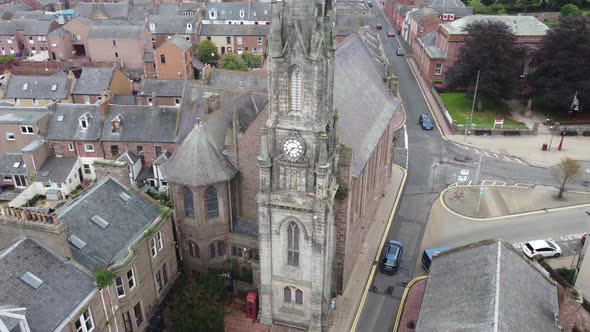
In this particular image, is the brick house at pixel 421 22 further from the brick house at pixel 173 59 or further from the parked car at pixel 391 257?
the parked car at pixel 391 257

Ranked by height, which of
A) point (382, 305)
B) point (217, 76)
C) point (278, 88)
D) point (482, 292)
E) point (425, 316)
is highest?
point (278, 88)

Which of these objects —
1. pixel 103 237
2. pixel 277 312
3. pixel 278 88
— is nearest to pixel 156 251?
pixel 103 237

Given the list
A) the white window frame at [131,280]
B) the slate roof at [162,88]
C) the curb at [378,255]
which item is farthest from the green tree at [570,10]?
the white window frame at [131,280]

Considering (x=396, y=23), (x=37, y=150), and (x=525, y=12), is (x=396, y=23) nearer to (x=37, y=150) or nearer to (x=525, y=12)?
(x=525, y=12)

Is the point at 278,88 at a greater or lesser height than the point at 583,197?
greater

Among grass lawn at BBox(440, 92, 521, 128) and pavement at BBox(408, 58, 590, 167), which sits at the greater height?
grass lawn at BBox(440, 92, 521, 128)

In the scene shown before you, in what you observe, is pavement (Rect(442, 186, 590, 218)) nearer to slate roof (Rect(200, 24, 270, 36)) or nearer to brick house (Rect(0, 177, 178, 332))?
brick house (Rect(0, 177, 178, 332))

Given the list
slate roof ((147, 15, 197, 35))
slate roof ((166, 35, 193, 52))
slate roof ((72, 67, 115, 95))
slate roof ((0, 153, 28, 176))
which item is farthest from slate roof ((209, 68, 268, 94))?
slate roof ((147, 15, 197, 35))
